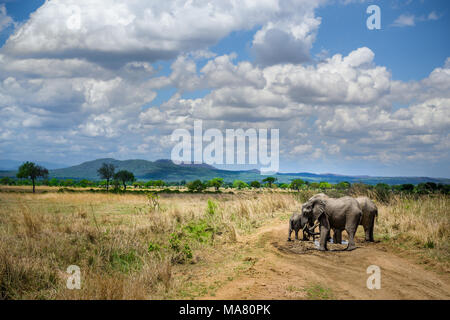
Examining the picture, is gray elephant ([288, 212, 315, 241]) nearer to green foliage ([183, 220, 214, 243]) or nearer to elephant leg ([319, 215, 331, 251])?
elephant leg ([319, 215, 331, 251])

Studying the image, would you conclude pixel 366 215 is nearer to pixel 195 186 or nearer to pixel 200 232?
pixel 200 232

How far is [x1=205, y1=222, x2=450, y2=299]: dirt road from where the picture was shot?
6.67 metres

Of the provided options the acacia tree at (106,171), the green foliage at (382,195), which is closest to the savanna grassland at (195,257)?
the green foliage at (382,195)

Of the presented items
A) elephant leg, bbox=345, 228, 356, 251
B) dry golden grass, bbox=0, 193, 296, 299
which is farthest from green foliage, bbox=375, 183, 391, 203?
elephant leg, bbox=345, 228, 356, 251

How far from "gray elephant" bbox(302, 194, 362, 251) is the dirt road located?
0.55m

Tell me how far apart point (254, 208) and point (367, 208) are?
28.8 ft

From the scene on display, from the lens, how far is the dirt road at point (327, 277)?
6.67 meters

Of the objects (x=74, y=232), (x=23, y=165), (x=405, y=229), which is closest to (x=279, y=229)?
(x=405, y=229)

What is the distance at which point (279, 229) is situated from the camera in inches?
549

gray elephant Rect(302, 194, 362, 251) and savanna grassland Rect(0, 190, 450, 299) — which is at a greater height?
gray elephant Rect(302, 194, 362, 251)

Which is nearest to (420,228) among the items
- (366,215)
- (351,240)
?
(366,215)

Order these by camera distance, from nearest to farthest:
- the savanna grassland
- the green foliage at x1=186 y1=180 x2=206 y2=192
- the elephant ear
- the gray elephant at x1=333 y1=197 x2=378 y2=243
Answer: the savanna grassland, the elephant ear, the gray elephant at x1=333 y1=197 x2=378 y2=243, the green foliage at x1=186 y1=180 x2=206 y2=192

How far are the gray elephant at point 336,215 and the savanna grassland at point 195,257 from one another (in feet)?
2.09

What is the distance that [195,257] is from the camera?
404 inches
